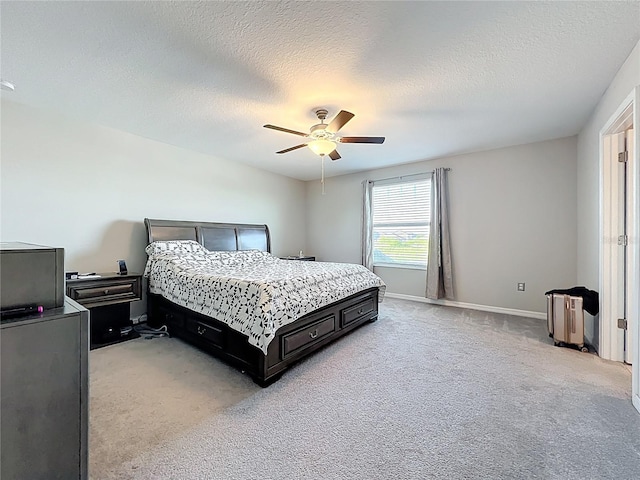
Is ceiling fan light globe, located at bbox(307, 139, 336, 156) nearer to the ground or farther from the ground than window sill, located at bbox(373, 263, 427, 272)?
farther from the ground

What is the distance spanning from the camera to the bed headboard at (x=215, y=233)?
3.85 metres

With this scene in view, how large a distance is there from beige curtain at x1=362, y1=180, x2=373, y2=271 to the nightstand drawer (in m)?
3.83

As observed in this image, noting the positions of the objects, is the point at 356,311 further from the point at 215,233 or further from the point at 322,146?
the point at 215,233

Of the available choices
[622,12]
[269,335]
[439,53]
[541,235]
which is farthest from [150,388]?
[541,235]

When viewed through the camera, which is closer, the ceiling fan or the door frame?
the door frame

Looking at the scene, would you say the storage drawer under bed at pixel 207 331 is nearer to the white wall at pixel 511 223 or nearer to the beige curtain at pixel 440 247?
the beige curtain at pixel 440 247

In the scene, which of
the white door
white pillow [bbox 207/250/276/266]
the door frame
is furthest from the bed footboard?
the white door

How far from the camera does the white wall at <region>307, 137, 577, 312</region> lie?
3.83m

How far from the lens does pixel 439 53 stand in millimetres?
2049

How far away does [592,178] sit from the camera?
10.0 ft

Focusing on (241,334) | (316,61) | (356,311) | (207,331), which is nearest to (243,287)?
(241,334)

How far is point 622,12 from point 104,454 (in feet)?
12.9

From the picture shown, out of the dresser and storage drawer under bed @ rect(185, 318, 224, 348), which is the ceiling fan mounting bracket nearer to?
storage drawer under bed @ rect(185, 318, 224, 348)

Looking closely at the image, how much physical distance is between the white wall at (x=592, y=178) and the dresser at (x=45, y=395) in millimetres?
3746
